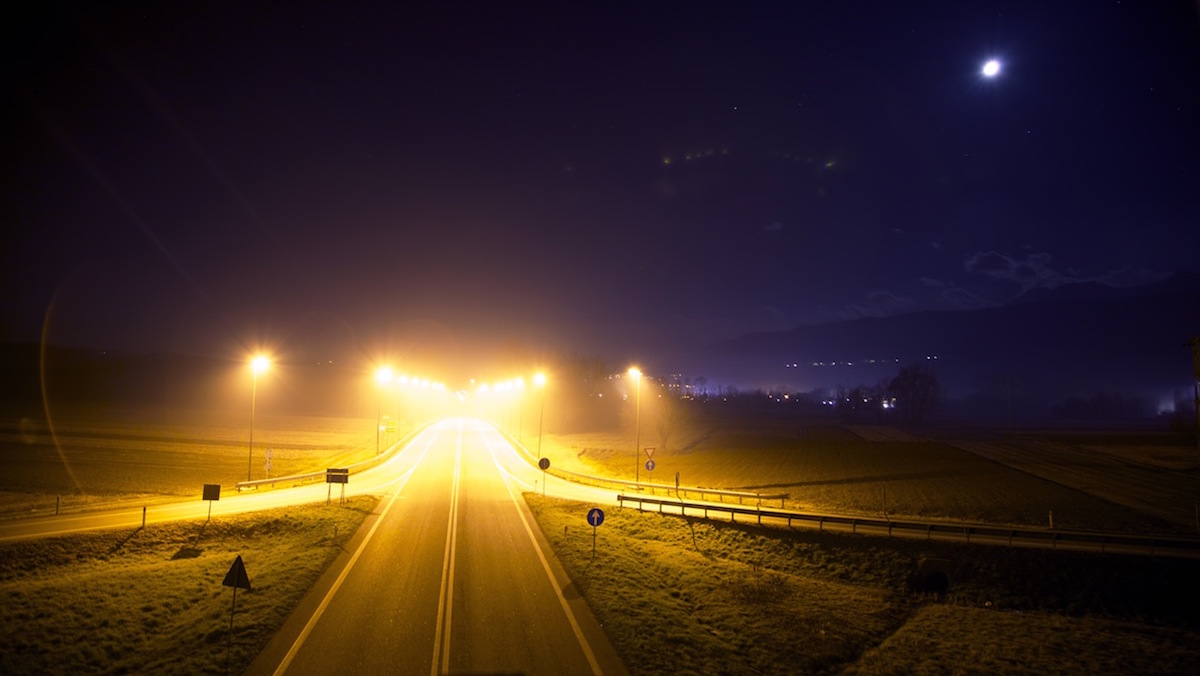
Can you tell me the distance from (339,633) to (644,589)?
348 inches

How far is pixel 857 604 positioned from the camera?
1892 cm

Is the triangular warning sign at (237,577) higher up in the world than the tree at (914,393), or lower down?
lower down

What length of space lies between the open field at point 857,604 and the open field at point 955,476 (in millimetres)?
8649

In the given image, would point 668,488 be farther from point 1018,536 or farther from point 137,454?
point 137,454

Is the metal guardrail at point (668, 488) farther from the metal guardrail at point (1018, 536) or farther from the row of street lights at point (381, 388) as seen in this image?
the metal guardrail at point (1018, 536)

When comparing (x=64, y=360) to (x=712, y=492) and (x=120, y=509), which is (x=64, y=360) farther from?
(x=712, y=492)

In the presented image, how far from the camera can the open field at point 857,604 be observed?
47.2 ft

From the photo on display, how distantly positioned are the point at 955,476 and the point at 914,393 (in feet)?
378

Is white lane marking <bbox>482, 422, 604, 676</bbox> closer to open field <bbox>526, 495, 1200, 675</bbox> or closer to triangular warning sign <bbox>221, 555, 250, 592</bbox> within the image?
open field <bbox>526, 495, 1200, 675</bbox>

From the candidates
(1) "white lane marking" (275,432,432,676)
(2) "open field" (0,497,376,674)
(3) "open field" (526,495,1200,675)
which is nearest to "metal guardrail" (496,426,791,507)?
(3) "open field" (526,495,1200,675)

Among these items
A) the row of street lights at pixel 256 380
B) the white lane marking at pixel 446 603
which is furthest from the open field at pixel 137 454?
the white lane marking at pixel 446 603

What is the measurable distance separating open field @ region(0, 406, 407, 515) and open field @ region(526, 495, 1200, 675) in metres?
26.0

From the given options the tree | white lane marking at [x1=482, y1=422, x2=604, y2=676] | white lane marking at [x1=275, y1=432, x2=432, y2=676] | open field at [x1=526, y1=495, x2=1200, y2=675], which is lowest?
open field at [x1=526, y1=495, x2=1200, y2=675]

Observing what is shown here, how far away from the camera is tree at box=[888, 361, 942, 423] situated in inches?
5802
